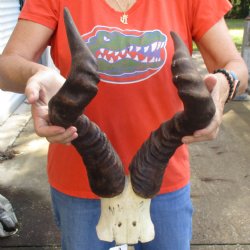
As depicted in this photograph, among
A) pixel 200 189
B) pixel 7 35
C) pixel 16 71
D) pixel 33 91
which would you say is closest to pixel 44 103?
pixel 33 91

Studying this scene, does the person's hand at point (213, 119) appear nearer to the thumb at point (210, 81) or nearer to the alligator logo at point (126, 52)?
the thumb at point (210, 81)

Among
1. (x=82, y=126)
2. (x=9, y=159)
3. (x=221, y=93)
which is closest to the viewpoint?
(x=82, y=126)

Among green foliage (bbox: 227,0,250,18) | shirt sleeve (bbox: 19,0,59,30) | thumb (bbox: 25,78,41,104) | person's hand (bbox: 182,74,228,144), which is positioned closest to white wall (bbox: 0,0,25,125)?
shirt sleeve (bbox: 19,0,59,30)

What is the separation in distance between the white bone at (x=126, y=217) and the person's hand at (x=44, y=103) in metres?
0.37

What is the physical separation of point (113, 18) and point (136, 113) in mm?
366

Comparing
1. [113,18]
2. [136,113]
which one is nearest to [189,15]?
[113,18]

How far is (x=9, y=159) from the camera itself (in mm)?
5191

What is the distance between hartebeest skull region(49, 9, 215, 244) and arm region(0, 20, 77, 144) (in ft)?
0.29

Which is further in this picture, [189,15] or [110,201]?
[189,15]

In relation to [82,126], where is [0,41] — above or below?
below

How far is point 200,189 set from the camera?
453 centimetres

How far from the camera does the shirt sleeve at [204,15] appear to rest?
177cm

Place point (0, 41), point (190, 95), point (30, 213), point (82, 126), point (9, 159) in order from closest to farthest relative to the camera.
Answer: point (190, 95), point (82, 126), point (30, 213), point (9, 159), point (0, 41)

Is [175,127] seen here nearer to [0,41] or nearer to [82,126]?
[82,126]
